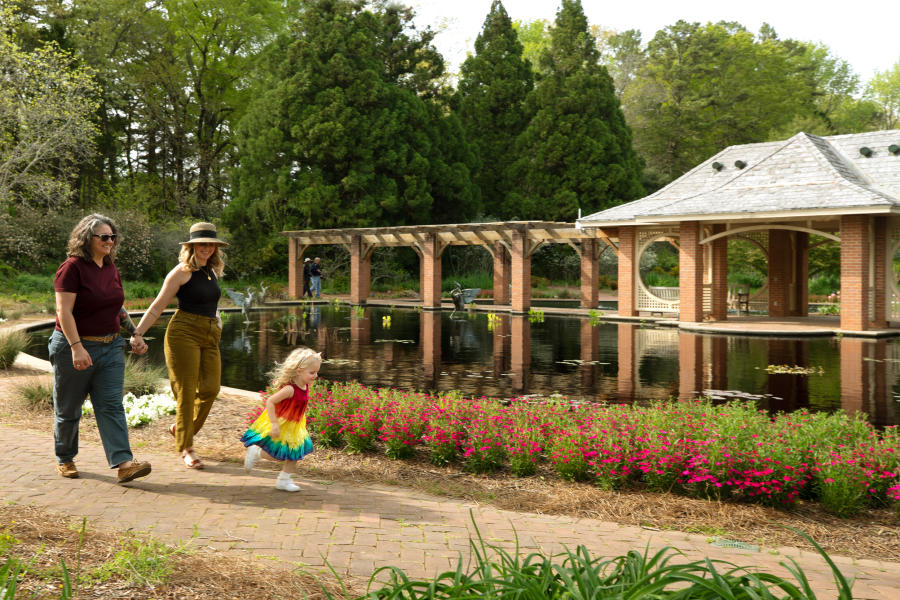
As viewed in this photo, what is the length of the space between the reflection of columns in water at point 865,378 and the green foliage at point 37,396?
906 cm

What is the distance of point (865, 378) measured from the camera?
1191 centimetres

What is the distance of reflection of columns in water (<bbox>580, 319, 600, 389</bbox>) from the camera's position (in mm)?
11812

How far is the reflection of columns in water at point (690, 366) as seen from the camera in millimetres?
10723

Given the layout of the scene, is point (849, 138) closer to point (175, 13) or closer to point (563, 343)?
point (563, 343)

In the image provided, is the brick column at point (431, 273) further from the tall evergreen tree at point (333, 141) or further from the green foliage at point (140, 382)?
the green foliage at point (140, 382)

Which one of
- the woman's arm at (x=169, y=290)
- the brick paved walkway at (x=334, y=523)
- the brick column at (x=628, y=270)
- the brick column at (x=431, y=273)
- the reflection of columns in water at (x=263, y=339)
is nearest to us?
the brick paved walkway at (x=334, y=523)

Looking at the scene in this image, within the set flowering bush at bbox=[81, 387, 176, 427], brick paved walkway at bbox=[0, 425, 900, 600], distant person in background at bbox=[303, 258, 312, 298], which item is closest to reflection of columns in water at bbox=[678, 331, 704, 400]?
brick paved walkway at bbox=[0, 425, 900, 600]

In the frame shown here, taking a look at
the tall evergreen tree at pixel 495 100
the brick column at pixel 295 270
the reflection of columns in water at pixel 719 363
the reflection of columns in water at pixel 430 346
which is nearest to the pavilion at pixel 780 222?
the reflection of columns in water at pixel 719 363

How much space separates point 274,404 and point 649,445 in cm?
276

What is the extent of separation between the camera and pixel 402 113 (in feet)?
131

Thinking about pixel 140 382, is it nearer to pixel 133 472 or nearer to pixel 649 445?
pixel 133 472

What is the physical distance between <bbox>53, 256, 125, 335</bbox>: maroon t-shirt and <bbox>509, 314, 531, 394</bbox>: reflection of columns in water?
5.88 meters

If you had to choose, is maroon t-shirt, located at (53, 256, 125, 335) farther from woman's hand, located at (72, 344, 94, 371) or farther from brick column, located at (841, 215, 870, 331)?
brick column, located at (841, 215, 870, 331)

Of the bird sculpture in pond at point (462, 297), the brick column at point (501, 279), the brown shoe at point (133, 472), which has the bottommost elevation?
the brown shoe at point (133, 472)
